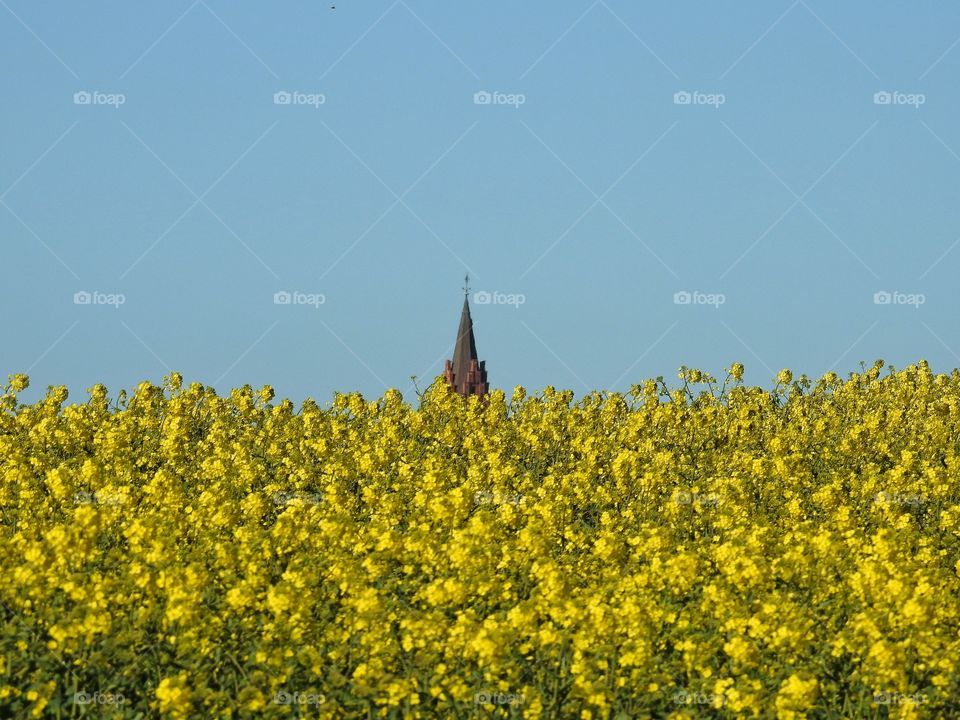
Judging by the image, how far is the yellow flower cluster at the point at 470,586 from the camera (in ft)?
40.6

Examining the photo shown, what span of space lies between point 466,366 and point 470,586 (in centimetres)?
7937

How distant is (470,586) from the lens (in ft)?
45.8

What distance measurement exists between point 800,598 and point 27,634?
780 centimetres

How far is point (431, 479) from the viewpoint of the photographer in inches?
760

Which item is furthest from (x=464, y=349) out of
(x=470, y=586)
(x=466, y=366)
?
(x=470, y=586)

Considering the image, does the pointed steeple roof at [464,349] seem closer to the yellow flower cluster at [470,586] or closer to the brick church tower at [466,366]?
the brick church tower at [466,366]

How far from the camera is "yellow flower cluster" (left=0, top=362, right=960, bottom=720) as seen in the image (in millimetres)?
12375

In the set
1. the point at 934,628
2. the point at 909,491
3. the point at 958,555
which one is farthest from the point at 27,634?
the point at 909,491

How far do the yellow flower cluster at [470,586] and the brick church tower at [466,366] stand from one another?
194ft

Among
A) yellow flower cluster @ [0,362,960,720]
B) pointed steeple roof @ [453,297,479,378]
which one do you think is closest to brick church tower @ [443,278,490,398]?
pointed steeple roof @ [453,297,479,378]

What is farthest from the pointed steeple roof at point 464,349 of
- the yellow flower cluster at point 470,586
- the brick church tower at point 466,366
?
the yellow flower cluster at point 470,586

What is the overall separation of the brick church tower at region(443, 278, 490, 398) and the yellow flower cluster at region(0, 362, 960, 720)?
59.2 meters

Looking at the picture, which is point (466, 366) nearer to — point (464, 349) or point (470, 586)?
point (464, 349)

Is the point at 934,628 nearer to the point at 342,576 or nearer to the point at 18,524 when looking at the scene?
the point at 342,576
